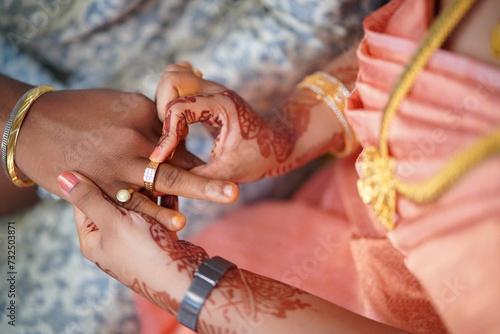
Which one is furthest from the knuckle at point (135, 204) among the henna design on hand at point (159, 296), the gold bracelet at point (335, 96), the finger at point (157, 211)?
the gold bracelet at point (335, 96)

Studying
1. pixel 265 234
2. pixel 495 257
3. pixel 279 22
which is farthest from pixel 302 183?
pixel 495 257

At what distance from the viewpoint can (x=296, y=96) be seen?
100 centimetres

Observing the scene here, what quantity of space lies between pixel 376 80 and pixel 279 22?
0.51m

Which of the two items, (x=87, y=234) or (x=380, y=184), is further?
(x=87, y=234)

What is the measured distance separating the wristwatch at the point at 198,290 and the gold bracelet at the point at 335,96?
1.33 ft

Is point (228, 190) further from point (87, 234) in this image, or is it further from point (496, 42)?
point (496, 42)

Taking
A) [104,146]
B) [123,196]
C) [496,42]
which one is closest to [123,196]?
[123,196]

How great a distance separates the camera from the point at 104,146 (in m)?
0.80

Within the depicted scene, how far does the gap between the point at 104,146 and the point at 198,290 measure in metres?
0.29

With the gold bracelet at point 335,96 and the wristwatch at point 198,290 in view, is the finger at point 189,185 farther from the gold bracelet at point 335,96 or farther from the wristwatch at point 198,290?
the gold bracelet at point 335,96

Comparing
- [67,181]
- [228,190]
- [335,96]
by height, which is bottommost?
[335,96]

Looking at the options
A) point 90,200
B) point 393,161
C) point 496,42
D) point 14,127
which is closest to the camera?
point 496,42

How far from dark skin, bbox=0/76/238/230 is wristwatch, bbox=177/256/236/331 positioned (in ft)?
0.32

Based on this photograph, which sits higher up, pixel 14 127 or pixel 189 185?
pixel 14 127
